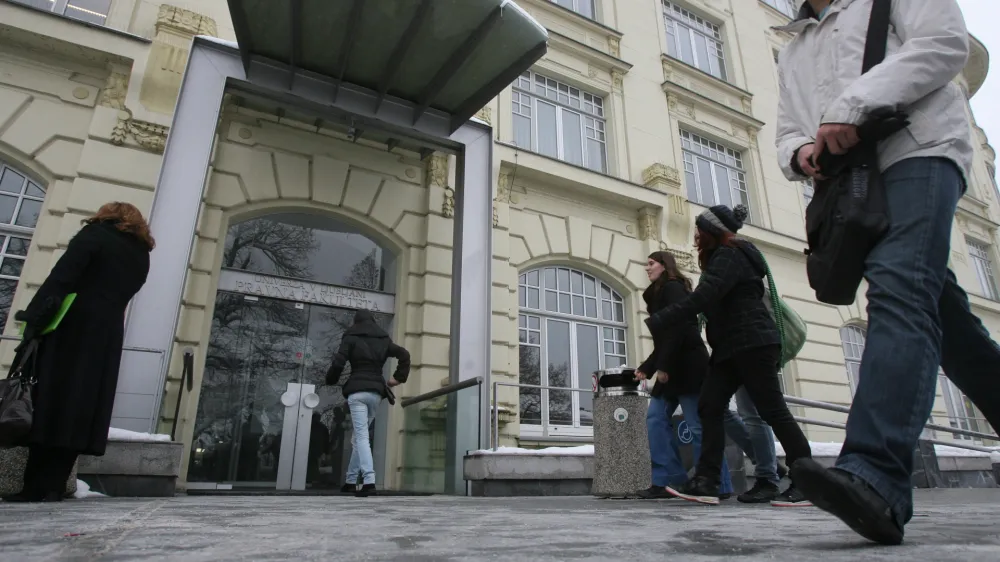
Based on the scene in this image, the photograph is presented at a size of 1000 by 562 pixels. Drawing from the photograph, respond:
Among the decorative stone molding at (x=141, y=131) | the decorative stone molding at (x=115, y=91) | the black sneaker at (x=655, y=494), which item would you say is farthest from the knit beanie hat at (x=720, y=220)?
the decorative stone molding at (x=115, y=91)

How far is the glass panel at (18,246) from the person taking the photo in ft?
21.2

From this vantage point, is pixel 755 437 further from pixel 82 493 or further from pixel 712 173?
pixel 712 173

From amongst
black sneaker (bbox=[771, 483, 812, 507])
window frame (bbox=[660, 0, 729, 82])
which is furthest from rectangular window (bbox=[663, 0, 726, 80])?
black sneaker (bbox=[771, 483, 812, 507])

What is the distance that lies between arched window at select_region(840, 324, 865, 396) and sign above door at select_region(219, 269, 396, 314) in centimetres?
986

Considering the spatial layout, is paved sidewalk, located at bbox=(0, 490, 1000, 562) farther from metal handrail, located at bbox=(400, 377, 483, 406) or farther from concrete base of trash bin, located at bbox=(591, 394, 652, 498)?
metal handrail, located at bbox=(400, 377, 483, 406)

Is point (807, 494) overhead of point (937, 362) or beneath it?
beneath

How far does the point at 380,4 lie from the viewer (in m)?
6.05

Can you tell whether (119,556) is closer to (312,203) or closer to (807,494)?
(807,494)

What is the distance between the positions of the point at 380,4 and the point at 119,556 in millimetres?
6028

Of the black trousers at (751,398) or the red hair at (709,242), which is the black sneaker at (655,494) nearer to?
the black trousers at (751,398)

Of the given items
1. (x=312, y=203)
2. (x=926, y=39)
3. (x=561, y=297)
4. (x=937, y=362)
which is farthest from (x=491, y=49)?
(x=937, y=362)

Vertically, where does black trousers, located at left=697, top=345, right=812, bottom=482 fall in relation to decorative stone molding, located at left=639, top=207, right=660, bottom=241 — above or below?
below

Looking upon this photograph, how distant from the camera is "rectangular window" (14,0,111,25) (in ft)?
24.1

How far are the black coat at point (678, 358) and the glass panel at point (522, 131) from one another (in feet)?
20.4
